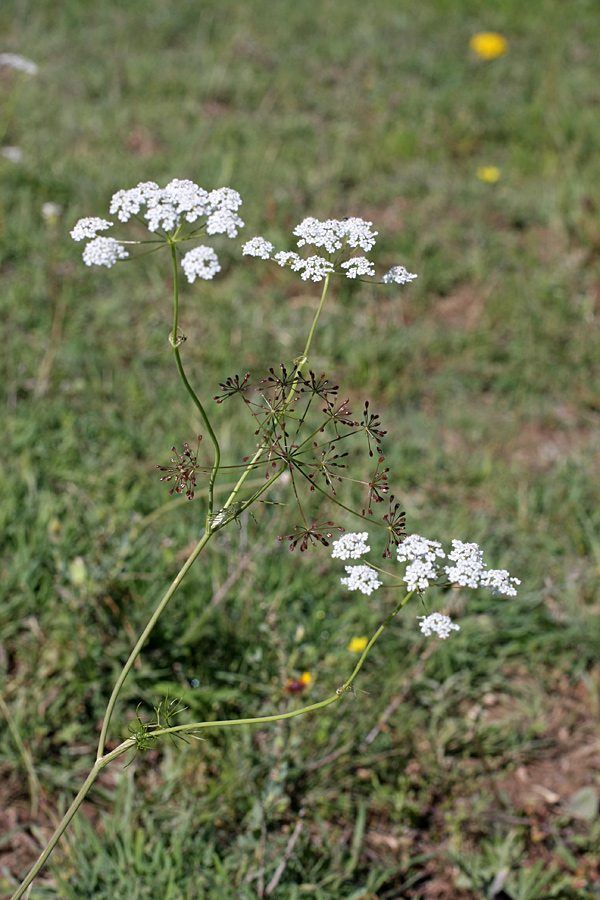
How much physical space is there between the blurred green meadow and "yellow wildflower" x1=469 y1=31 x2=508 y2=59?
358mm

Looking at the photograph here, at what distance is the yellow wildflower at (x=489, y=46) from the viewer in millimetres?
6445

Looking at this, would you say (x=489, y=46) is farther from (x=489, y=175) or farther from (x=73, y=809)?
(x=73, y=809)

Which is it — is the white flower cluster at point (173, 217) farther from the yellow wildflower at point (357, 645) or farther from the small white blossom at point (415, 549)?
the yellow wildflower at point (357, 645)

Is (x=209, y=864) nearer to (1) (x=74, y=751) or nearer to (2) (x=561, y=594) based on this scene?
(1) (x=74, y=751)

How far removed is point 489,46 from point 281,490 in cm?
539

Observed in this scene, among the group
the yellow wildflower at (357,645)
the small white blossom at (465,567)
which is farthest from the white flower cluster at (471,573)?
the yellow wildflower at (357,645)

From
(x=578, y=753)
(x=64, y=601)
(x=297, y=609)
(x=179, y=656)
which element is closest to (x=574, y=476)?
(x=578, y=753)

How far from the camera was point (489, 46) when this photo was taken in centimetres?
645

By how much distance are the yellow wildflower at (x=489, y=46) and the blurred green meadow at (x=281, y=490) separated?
0.36 metres

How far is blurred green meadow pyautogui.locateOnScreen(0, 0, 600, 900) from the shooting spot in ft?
6.67

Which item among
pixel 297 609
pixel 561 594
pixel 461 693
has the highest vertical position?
pixel 561 594

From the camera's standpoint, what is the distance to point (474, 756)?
2.32 meters

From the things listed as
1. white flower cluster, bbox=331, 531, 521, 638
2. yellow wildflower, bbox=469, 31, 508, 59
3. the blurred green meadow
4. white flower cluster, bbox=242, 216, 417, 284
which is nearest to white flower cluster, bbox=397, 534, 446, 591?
white flower cluster, bbox=331, 531, 521, 638

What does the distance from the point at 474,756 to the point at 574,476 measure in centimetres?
135
